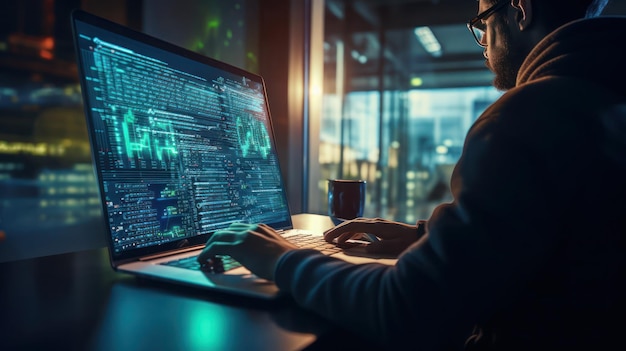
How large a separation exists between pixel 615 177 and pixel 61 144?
6.70ft

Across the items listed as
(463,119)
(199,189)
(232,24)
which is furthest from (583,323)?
(463,119)

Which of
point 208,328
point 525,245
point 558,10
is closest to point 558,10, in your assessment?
point 558,10

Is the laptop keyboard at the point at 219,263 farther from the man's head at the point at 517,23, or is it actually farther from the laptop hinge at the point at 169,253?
the man's head at the point at 517,23

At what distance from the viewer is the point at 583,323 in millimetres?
510

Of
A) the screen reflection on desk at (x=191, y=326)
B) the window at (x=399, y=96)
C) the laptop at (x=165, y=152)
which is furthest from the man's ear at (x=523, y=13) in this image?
the window at (x=399, y=96)

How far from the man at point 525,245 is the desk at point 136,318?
2.2 inches

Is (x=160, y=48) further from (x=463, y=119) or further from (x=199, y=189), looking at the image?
(x=463, y=119)

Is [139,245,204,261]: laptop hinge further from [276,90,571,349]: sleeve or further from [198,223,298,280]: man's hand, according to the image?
[276,90,571,349]: sleeve

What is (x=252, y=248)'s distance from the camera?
61cm

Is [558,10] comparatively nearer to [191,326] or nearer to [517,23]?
[517,23]

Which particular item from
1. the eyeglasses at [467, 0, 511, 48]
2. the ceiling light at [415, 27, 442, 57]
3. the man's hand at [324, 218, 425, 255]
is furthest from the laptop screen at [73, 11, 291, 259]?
the ceiling light at [415, 27, 442, 57]

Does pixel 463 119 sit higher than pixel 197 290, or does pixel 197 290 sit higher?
pixel 463 119

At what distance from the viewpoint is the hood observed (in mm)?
542

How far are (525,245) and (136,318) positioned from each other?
1.42 feet
